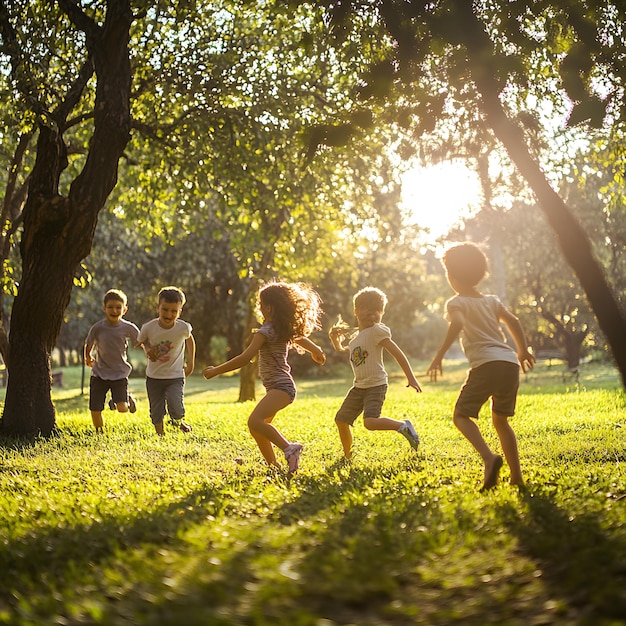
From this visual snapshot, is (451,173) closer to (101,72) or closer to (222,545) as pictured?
(101,72)

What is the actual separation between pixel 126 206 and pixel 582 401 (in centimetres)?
965

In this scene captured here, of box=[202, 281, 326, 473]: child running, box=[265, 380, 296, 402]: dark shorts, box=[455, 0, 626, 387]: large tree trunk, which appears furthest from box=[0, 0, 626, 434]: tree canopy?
box=[265, 380, 296, 402]: dark shorts

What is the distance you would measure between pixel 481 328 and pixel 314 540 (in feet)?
8.85

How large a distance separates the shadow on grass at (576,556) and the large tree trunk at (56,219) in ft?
23.7

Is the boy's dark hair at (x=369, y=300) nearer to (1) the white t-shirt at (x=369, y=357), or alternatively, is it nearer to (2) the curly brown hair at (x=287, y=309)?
(1) the white t-shirt at (x=369, y=357)

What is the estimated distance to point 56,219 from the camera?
10031 millimetres

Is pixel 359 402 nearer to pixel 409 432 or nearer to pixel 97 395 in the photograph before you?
pixel 409 432

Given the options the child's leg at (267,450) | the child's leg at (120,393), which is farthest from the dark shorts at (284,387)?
the child's leg at (120,393)

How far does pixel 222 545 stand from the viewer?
170 inches

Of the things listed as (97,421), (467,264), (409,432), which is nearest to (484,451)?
(467,264)

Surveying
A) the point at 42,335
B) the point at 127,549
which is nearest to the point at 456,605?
the point at 127,549

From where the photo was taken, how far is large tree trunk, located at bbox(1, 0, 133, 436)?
1010cm

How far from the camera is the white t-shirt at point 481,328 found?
248 inches

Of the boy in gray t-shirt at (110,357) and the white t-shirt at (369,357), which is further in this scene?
the boy in gray t-shirt at (110,357)
